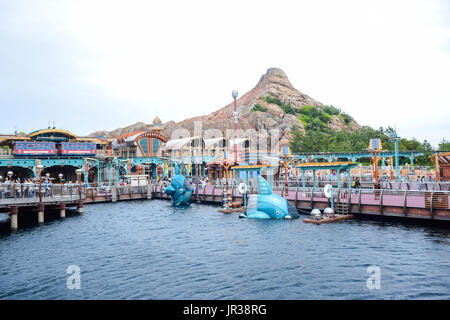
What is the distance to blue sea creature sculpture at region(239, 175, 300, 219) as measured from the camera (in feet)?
93.8

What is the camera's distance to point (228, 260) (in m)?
18.4

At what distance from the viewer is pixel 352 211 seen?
28.3m

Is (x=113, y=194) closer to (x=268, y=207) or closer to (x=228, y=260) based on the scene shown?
(x=268, y=207)

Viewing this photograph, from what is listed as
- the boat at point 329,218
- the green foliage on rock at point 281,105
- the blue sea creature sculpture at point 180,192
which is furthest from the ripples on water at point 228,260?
the green foliage on rock at point 281,105

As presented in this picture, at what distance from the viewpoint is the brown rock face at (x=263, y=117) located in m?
112

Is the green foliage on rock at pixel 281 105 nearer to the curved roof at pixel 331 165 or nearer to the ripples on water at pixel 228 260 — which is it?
the curved roof at pixel 331 165

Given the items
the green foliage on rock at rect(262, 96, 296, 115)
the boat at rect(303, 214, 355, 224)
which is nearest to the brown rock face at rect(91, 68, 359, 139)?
the green foliage on rock at rect(262, 96, 296, 115)

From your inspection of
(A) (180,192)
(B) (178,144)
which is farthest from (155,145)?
(A) (180,192)

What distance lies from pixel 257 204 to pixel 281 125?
89.0 meters

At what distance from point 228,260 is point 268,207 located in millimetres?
11035

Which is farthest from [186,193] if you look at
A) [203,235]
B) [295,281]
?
[295,281]

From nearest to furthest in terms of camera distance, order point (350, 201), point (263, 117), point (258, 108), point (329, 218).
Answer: point (329, 218) < point (350, 201) < point (263, 117) < point (258, 108)
